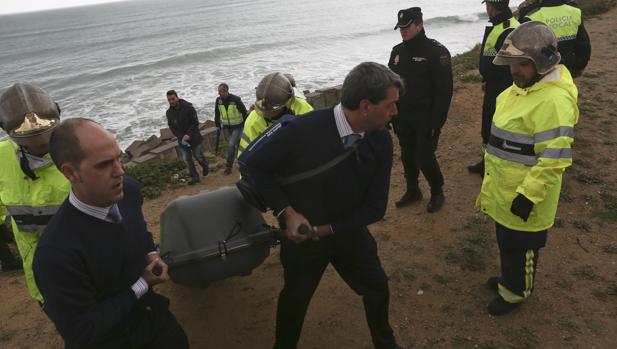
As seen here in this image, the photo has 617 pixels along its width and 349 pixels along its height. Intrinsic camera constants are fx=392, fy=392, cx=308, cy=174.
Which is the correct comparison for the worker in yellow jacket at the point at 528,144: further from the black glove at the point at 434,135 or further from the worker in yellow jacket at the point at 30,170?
the worker in yellow jacket at the point at 30,170

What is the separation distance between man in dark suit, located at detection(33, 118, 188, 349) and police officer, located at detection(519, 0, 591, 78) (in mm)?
4820

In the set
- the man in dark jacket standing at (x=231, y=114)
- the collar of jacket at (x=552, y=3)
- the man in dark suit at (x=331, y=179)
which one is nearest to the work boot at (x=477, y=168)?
the collar of jacket at (x=552, y=3)

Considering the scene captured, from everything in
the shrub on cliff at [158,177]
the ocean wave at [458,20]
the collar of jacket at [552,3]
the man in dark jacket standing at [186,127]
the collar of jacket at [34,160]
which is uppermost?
the collar of jacket at [552,3]

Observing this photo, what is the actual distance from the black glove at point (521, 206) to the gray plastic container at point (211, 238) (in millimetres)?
1623

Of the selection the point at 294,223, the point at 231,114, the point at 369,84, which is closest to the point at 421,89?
the point at 369,84

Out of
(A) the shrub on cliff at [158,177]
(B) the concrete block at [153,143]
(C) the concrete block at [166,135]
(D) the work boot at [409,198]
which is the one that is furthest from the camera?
(C) the concrete block at [166,135]

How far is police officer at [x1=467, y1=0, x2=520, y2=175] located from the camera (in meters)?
4.34

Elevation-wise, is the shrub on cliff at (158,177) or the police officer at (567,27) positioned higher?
the police officer at (567,27)

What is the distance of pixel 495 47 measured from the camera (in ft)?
14.5

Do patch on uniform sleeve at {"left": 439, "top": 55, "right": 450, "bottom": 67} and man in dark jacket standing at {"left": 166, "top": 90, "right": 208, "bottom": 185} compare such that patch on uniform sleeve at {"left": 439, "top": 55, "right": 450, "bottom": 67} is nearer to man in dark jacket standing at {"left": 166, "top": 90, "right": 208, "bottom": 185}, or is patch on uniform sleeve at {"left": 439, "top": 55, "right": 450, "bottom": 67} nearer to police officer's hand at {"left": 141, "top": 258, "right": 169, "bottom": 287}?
police officer's hand at {"left": 141, "top": 258, "right": 169, "bottom": 287}

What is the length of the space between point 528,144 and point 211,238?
7.24 feet

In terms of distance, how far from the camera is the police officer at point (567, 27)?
180 inches

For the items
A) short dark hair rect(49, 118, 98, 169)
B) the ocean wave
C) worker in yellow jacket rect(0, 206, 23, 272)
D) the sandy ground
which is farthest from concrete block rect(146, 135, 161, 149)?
the ocean wave

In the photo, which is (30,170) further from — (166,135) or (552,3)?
(166,135)
